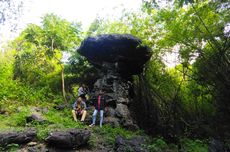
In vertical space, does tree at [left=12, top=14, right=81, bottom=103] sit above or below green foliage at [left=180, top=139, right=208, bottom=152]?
above

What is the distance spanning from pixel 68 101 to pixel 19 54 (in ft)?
14.7

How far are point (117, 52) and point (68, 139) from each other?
7407mm

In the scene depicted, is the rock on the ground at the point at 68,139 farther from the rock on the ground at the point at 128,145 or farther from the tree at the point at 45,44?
the tree at the point at 45,44

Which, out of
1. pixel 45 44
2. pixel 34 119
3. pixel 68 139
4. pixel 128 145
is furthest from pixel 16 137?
pixel 45 44

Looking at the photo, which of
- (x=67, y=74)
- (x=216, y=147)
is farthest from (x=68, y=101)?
(x=216, y=147)

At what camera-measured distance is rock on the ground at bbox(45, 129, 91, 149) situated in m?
8.67

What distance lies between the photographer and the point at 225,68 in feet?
37.4

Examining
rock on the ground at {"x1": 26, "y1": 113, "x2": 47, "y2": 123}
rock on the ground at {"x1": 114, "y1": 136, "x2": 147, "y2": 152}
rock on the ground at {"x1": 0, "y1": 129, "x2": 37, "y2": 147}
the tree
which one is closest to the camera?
rock on the ground at {"x1": 0, "y1": 129, "x2": 37, "y2": 147}

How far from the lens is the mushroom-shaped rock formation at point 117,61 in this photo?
585 inches

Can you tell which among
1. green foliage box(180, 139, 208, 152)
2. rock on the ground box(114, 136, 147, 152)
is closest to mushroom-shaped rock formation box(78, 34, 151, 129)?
green foliage box(180, 139, 208, 152)

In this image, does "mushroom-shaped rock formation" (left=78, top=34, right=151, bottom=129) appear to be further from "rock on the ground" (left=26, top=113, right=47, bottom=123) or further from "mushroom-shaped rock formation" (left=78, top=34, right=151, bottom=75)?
"rock on the ground" (left=26, top=113, right=47, bottom=123)

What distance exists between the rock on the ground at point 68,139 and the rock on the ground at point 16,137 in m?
0.56

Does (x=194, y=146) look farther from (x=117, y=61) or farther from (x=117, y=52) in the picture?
(x=117, y=52)

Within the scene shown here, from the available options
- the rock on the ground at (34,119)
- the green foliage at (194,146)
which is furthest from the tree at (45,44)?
the green foliage at (194,146)
